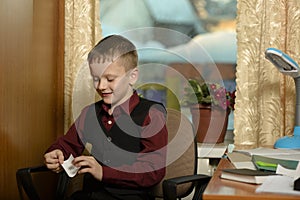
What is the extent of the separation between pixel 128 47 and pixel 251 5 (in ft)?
2.63

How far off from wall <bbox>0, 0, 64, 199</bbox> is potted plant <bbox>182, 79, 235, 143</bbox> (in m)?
0.69

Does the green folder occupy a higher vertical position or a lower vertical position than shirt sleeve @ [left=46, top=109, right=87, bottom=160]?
higher

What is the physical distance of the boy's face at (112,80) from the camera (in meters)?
1.86

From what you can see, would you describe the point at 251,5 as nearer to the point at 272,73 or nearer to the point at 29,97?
the point at 272,73

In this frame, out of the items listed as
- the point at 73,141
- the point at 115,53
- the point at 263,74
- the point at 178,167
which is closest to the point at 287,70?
the point at 263,74

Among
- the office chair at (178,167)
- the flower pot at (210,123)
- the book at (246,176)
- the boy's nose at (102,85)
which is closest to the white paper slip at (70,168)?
the office chair at (178,167)

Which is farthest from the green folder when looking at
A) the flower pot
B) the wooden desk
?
the flower pot

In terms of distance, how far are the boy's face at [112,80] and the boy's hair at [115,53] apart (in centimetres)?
2

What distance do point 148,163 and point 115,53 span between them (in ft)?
1.42

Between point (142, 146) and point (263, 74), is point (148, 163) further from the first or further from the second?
point (263, 74)

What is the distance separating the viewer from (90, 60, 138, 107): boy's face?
1860 millimetres

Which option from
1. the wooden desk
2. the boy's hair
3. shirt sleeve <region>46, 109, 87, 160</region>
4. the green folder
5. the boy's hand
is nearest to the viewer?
the wooden desk

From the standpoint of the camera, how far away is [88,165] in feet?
5.49

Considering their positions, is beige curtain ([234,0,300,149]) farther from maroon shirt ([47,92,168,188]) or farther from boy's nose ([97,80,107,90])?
boy's nose ([97,80,107,90])
